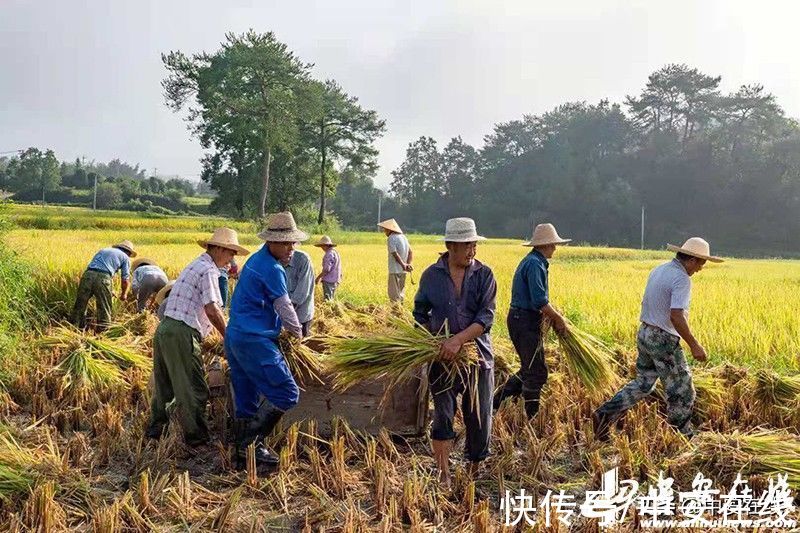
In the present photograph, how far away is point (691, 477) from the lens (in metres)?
3.57

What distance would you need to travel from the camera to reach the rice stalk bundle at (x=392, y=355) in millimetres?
3510

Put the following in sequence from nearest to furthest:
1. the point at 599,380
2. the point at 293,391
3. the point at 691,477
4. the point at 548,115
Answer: the point at 691,477 → the point at 293,391 → the point at 599,380 → the point at 548,115

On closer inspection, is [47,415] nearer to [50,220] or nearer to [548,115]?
[50,220]

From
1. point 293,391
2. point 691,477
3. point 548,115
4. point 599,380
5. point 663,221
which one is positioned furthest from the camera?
point 548,115

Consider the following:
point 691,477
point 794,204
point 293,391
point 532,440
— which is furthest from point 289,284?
point 794,204

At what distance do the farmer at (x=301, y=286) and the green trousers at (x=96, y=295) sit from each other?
8.56 feet

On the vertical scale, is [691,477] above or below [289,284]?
below

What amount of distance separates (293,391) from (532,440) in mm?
1526

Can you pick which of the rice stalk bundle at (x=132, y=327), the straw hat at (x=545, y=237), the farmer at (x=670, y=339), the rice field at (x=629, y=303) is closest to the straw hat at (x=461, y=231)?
the straw hat at (x=545, y=237)

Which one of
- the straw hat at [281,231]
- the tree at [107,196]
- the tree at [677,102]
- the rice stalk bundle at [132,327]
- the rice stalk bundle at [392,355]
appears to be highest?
the tree at [677,102]

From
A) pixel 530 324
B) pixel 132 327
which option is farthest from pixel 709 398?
pixel 132 327

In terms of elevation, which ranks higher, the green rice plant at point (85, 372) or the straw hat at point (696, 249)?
the straw hat at point (696, 249)

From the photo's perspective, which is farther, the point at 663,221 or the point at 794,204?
the point at 663,221

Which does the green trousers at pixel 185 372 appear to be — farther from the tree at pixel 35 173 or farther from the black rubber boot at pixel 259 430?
the tree at pixel 35 173
